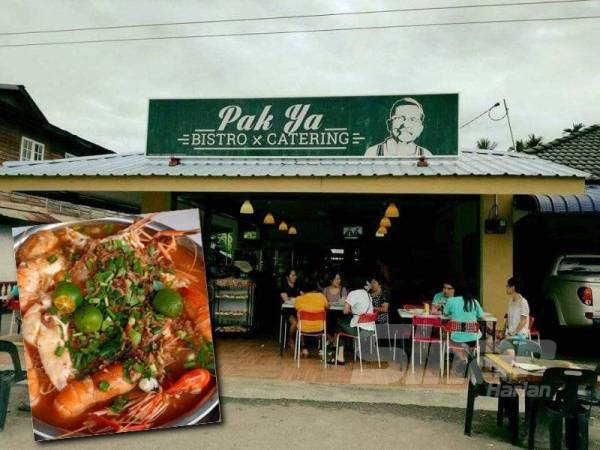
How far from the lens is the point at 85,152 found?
23828mm

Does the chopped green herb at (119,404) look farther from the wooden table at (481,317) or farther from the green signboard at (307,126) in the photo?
the green signboard at (307,126)

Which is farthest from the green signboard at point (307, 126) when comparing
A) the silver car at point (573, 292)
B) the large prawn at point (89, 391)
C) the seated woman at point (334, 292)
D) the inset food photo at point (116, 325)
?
the large prawn at point (89, 391)

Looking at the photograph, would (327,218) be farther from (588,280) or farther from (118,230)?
(118,230)

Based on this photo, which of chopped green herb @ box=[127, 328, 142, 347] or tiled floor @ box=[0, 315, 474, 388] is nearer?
chopped green herb @ box=[127, 328, 142, 347]

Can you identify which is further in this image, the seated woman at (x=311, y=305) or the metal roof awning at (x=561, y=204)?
the metal roof awning at (x=561, y=204)

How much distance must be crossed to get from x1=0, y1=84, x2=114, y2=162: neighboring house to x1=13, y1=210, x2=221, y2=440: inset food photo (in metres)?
17.0

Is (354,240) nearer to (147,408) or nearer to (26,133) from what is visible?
(26,133)

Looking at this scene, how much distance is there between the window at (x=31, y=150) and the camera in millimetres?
19406

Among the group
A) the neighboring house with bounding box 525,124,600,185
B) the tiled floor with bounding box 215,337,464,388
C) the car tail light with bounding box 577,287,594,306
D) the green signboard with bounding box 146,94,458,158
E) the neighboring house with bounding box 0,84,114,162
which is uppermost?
the neighboring house with bounding box 0,84,114,162

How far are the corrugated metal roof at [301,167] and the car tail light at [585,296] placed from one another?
1912mm

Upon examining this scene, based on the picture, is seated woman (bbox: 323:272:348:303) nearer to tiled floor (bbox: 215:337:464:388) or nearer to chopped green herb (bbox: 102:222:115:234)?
tiled floor (bbox: 215:337:464:388)

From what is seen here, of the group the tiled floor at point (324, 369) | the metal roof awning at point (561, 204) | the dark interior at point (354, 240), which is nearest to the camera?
the tiled floor at point (324, 369)

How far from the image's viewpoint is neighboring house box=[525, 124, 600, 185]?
45.6ft

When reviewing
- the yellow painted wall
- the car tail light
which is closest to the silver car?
the car tail light
